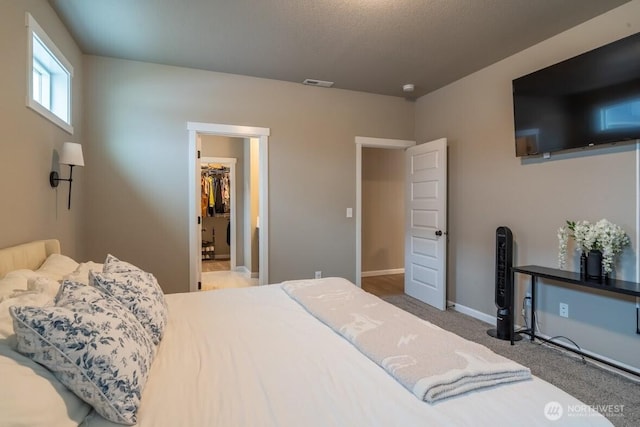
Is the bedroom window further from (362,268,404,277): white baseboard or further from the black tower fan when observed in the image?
(362,268,404,277): white baseboard

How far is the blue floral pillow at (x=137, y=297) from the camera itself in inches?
54.8

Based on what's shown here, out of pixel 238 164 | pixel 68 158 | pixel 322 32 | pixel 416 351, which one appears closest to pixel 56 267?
pixel 68 158

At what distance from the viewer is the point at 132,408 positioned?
3.09 ft

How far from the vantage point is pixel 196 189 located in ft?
11.8

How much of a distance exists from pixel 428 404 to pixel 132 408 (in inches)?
34.0

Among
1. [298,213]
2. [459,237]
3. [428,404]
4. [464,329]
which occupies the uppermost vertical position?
[298,213]

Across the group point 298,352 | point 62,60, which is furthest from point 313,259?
point 62,60

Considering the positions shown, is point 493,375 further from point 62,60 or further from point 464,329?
point 62,60

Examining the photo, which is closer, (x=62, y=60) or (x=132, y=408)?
(x=132, y=408)

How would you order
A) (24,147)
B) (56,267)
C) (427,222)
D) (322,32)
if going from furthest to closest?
(427,222), (322,32), (24,147), (56,267)

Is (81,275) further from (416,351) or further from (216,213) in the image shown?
(216,213)

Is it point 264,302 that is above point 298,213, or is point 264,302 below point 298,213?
below

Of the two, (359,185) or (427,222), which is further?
(359,185)

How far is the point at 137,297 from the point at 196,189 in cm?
229
